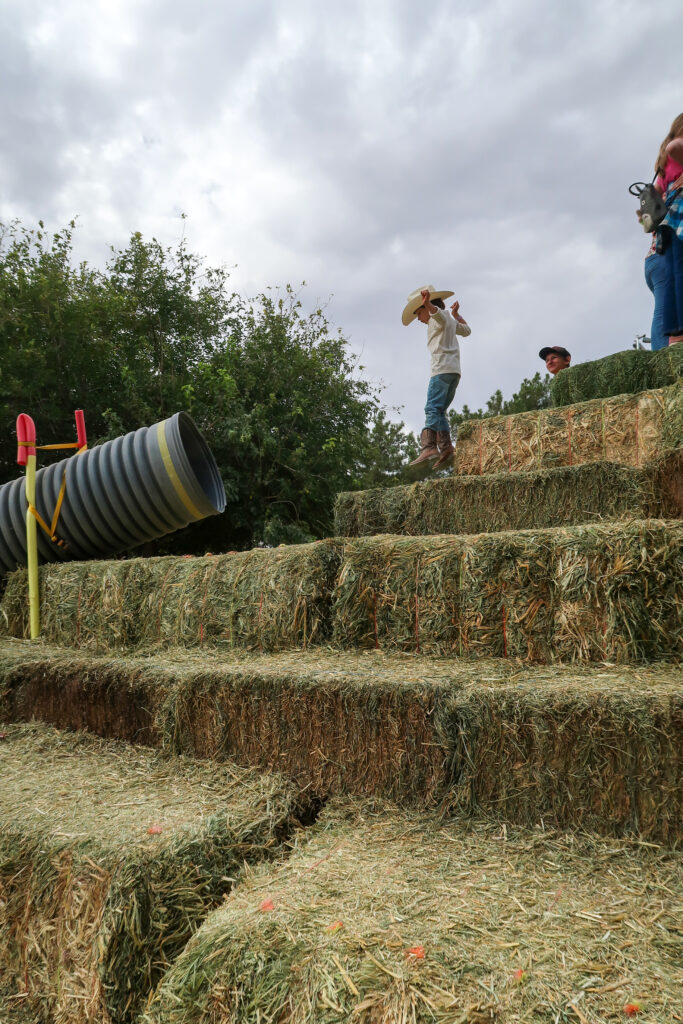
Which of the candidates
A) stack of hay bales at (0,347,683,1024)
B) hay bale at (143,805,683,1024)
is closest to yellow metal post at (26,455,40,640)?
stack of hay bales at (0,347,683,1024)

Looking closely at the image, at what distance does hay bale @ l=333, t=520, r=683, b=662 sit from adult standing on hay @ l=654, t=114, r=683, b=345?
4.69 m

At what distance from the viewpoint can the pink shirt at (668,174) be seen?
22.5ft

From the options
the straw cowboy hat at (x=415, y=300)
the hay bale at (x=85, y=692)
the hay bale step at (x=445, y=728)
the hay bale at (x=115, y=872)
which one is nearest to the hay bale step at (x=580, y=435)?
the straw cowboy hat at (x=415, y=300)

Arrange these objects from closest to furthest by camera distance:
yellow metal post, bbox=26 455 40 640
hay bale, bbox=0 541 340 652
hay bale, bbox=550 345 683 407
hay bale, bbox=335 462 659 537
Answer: hay bale, bbox=0 541 340 652 < hay bale, bbox=335 462 659 537 < yellow metal post, bbox=26 455 40 640 < hay bale, bbox=550 345 683 407

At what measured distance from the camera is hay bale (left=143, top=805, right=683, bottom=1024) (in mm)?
1664

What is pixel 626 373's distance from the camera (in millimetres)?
6102

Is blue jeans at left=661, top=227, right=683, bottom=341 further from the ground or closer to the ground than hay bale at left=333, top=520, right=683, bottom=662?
further from the ground

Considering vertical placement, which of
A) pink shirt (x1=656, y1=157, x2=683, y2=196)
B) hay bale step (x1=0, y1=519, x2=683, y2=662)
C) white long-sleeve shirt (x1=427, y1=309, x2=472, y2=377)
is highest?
pink shirt (x1=656, y1=157, x2=683, y2=196)

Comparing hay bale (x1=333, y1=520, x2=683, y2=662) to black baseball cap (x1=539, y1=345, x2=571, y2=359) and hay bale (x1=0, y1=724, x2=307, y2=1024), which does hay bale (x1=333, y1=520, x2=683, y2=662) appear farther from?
black baseball cap (x1=539, y1=345, x2=571, y2=359)

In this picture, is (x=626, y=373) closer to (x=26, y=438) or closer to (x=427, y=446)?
(x=427, y=446)

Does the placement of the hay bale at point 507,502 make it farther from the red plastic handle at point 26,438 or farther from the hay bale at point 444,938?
the red plastic handle at point 26,438

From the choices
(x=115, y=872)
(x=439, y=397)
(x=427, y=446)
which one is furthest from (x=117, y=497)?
(x=115, y=872)

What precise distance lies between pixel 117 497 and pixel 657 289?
5.75m

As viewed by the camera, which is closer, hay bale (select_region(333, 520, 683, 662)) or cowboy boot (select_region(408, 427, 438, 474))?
hay bale (select_region(333, 520, 683, 662))
